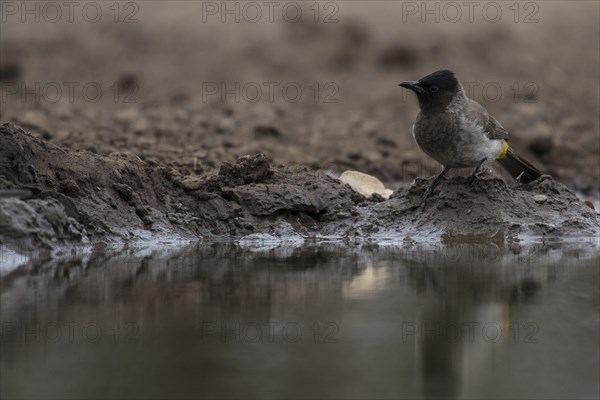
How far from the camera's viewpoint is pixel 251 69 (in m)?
16.2

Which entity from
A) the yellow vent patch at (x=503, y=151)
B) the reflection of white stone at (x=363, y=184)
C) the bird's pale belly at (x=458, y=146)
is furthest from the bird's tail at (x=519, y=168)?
the reflection of white stone at (x=363, y=184)

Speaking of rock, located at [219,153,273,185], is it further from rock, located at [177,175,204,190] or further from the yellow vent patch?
the yellow vent patch

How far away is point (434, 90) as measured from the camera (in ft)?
29.4

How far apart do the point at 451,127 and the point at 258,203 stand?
176 centimetres

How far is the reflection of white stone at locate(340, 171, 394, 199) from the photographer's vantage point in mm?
9953

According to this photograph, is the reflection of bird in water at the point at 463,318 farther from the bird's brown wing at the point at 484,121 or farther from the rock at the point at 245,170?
the rock at the point at 245,170

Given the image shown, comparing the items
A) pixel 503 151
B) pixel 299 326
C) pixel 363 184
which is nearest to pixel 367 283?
pixel 299 326

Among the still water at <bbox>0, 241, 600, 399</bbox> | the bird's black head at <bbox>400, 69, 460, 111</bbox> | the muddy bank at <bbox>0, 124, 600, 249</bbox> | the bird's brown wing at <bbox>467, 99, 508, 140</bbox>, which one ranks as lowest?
the still water at <bbox>0, 241, 600, 399</bbox>

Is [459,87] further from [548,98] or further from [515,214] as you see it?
[548,98]

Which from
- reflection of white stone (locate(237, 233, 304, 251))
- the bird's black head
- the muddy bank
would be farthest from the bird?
reflection of white stone (locate(237, 233, 304, 251))

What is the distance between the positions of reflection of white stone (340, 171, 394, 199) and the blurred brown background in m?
1.70

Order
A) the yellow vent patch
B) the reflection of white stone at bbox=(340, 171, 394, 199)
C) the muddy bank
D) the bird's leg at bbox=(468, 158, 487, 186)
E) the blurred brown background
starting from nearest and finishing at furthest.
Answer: the muddy bank
the bird's leg at bbox=(468, 158, 487, 186)
the yellow vent patch
the reflection of white stone at bbox=(340, 171, 394, 199)
the blurred brown background

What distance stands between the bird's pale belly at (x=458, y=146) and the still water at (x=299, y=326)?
124 centimetres

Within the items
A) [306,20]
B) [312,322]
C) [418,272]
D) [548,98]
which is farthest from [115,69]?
[312,322]
